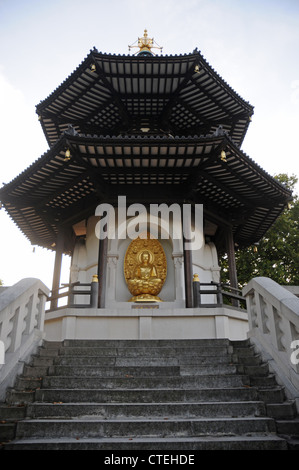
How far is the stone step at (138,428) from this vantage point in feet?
12.3

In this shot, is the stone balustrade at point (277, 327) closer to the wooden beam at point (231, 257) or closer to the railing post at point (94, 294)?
the railing post at point (94, 294)

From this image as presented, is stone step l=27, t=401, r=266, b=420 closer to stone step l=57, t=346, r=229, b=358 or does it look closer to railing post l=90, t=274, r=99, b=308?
stone step l=57, t=346, r=229, b=358

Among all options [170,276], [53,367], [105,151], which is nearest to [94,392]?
[53,367]

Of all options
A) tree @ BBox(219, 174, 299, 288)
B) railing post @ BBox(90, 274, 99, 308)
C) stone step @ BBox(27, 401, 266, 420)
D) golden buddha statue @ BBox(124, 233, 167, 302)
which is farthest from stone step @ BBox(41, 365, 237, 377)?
tree @ BBox(219, 174, 299, 288)

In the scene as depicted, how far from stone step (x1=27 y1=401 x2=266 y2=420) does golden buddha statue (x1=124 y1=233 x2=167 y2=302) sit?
7035mm

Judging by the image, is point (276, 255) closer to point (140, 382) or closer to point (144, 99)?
point (144, 99)

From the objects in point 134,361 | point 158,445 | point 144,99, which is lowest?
point 158,445

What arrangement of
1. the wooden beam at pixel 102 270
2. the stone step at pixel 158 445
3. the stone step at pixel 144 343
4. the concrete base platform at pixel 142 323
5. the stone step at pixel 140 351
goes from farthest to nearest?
the wooden beam at pixel 102 270 < the concrete base platform at pixel 142 323 < the stone step at pixel 144 343 < the stone step at pixel 140 351 < the stone step at pixel 158 445

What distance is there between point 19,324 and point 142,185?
7.01 metres

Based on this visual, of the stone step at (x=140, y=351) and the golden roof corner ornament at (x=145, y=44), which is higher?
the golden roof corner ornament at (x=145, y=44)

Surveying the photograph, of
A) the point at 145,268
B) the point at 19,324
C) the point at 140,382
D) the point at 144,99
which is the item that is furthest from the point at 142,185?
the point at 140,382

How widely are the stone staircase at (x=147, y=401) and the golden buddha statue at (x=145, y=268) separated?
509cm

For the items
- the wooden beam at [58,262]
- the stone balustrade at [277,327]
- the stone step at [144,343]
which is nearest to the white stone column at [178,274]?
the wooden beam at [58,262]

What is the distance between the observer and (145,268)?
11.7 m
